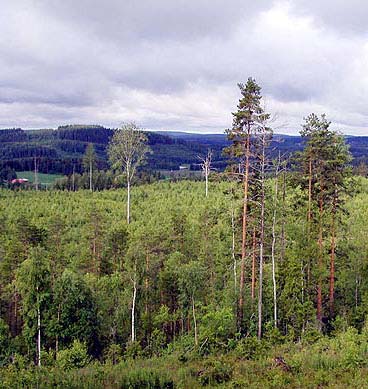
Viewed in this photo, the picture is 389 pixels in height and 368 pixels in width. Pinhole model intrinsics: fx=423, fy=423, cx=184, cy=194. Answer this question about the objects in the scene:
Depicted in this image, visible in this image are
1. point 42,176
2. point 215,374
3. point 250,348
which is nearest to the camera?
point 215,374

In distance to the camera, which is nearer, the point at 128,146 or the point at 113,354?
the point at 113,354

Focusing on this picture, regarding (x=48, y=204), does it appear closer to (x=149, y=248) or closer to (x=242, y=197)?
(x=149, y=248)

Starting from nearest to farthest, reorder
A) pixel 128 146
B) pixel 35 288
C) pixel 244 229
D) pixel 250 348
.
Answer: pixel 250 348 → pixel 35 288 → pixel 244 229 → pixel 128 146

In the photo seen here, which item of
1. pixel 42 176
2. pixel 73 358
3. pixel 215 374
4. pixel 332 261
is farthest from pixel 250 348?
pixel 42 176

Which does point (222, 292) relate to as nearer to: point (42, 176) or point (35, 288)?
point (35, 288)

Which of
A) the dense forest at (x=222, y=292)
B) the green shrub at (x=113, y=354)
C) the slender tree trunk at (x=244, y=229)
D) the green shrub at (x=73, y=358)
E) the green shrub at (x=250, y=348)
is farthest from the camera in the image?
the green shrub at (x=113, y=354)

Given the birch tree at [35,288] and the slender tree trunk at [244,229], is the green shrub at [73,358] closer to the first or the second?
the birch tree at [35,288]

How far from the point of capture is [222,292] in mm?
23359

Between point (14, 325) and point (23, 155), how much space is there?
564ft

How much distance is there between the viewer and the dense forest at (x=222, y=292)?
15695mm

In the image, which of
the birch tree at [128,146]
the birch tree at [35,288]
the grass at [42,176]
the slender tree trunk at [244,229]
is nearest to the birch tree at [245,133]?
the slender tree trunk at [244,229]

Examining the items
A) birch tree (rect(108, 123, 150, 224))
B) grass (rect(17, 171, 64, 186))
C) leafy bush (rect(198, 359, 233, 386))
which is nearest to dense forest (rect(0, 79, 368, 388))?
leafy bush (rect(198, 359, 233, 386))

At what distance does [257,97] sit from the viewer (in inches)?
756

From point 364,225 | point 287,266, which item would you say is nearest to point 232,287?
point 287,266
